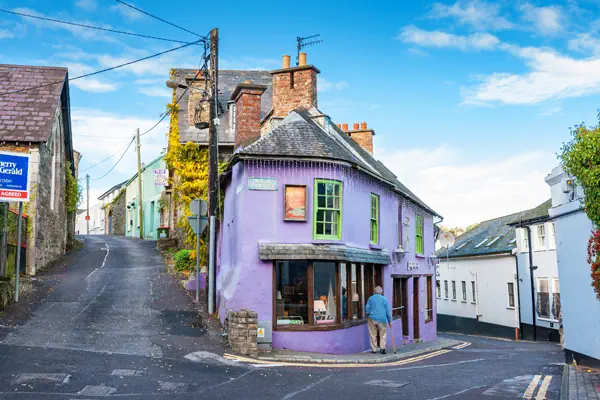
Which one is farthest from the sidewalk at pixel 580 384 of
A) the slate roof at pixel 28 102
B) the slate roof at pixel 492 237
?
the slate roof at pixel 492 237

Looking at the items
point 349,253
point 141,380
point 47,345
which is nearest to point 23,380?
point 141,380

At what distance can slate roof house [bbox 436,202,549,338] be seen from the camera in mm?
33938

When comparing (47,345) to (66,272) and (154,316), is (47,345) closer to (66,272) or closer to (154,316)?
(154,316)

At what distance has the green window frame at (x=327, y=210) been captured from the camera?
16.6 meters

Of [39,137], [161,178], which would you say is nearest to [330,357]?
[39,137]

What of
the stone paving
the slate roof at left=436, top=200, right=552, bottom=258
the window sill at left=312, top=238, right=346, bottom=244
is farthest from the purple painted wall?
the slate roof at left=436, top=200, right=552, bottom=258

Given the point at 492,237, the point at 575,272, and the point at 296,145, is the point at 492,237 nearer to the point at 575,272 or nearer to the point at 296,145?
the point at 575,272

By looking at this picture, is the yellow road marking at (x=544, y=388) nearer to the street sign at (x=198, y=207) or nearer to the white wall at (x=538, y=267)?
the street sign at (x=198, y=207)

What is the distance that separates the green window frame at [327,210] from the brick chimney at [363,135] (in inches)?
514

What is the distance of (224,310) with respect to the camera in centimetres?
1703

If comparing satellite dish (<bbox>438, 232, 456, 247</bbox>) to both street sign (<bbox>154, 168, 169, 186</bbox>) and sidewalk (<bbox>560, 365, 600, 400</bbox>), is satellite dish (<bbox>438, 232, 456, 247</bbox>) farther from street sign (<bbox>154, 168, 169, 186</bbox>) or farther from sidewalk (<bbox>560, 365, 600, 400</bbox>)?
sidewalk (<bbox>560, 365, 600, 400</bbox>)

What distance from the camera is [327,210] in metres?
Answer: 16.8

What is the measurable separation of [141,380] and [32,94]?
1740cm

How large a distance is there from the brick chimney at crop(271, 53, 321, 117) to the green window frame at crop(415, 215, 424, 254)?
24.8ft
